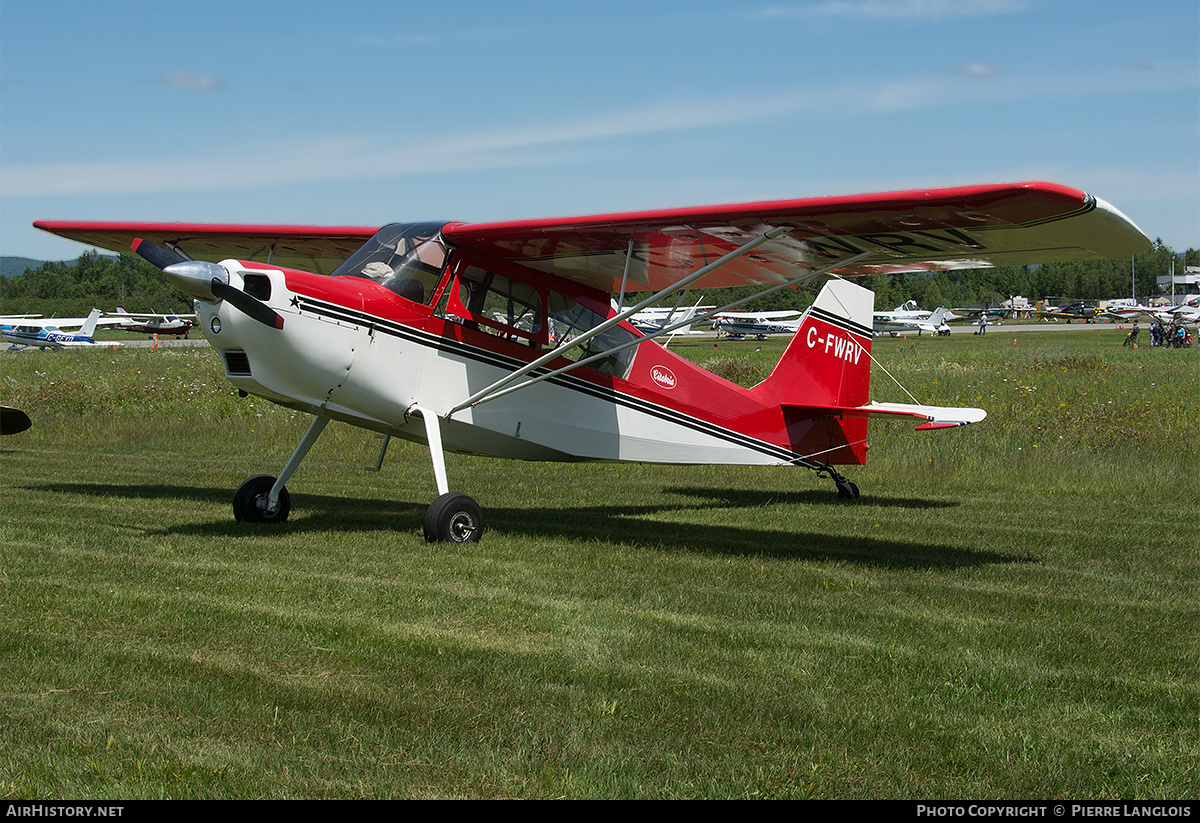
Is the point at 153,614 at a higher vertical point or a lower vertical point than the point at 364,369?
lower

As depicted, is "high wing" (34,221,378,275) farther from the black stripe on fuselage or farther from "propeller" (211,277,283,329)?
"propeller" (211,277,283,329)

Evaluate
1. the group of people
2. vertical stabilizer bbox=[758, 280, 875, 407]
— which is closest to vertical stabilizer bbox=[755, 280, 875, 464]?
vertical stabilizer bbox=[758, 280, 875, 407]

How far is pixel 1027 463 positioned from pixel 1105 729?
33.8 ft

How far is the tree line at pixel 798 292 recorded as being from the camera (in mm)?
105500

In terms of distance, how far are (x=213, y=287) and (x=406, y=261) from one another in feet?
6.12

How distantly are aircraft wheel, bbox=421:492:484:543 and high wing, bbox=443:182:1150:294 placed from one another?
2.16 m

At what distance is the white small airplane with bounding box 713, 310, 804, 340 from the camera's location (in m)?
72.8

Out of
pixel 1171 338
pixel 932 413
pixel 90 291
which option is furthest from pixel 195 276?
pixel 90 291

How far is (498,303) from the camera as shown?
926 cm

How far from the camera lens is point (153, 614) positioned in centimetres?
562

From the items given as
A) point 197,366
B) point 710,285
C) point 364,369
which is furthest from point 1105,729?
point 197,366

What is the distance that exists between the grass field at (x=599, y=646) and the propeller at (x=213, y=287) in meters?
1.72

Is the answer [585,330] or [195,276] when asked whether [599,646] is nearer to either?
[195,276]

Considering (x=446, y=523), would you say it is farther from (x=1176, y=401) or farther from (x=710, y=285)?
(x=1176, y=401)
